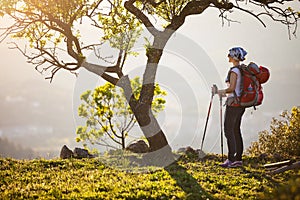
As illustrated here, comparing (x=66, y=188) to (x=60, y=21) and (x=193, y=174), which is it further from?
(x=60, y=21)

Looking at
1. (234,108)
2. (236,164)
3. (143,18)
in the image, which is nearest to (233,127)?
(234,108)

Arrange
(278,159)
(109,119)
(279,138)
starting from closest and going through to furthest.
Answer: (278,159) < (279,138) < (109,119)

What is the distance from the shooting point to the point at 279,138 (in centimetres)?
1780

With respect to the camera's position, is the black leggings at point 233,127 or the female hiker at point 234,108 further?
the black leggings at point 233,127

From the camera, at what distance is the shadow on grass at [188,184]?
871 centimetres

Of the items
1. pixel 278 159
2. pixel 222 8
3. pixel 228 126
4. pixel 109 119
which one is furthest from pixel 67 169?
pixel 109 119

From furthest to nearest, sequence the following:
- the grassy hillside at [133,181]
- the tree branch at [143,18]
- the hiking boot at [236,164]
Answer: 1. the tree branch at [143,18]
2. the hiking boot at [236,164]
3. the grassy hillside at [133,181]

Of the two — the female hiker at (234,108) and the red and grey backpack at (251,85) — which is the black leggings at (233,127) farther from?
the red and grey backpack at (251,85)

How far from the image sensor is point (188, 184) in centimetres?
983

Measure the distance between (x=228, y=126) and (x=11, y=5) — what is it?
9469mm

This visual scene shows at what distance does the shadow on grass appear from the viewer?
8711 mm

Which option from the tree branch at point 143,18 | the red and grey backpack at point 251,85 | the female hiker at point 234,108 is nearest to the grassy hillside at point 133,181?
the female hiker at point 234,108

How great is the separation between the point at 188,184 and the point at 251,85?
349 centimetres

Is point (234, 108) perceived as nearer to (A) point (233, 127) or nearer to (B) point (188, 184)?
(A) point (233, 127)
